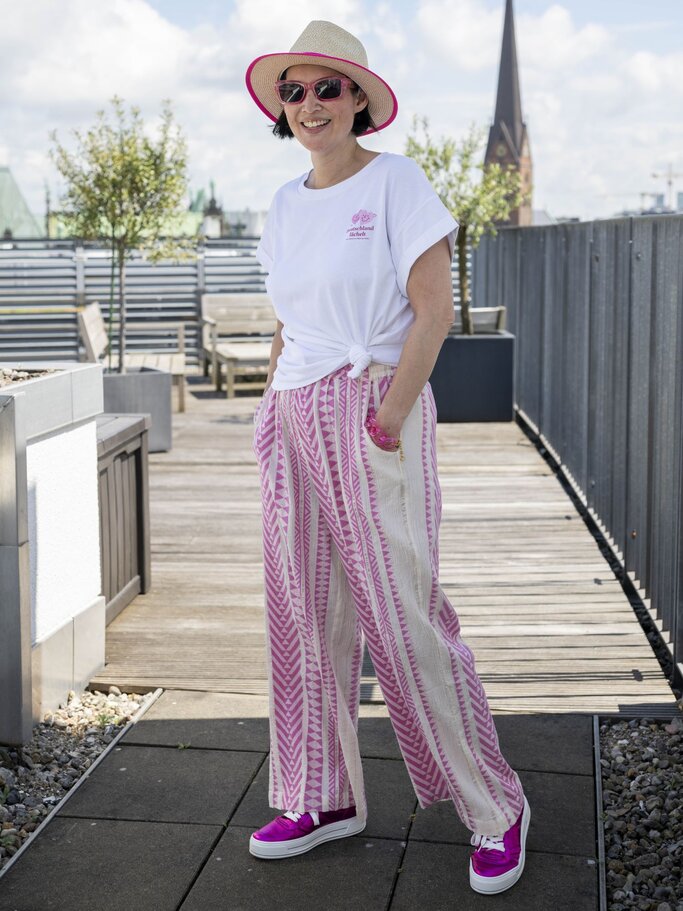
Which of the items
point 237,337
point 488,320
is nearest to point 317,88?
point 488,320

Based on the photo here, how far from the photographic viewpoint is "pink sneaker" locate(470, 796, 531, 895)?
2.89m

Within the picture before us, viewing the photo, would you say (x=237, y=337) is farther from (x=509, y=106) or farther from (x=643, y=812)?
(x=509, y=106)

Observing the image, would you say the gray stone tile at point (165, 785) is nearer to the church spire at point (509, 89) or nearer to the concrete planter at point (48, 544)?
the concrete planter at point (48, 544)

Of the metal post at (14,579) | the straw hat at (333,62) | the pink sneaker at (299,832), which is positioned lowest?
the pink sneaker at (299,832)

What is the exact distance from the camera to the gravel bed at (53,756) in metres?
3.34

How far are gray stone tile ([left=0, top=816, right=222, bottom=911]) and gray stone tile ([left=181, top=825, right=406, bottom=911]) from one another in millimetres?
57

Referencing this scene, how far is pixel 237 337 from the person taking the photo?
1529 cm

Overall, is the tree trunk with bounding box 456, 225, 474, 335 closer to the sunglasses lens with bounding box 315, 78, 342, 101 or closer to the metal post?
the metal post

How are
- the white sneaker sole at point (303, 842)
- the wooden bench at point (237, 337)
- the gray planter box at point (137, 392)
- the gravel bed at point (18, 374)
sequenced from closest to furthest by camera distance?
the white sneaker sole at point (303, 842) → the gravel bed at point (18, 374) → the gray planter box at point (137, 392) → the wooden bench at point (237, 337)

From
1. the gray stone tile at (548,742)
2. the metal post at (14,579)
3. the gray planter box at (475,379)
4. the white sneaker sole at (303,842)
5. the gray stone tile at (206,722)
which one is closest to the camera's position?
the white sneaker sole at (303,842)

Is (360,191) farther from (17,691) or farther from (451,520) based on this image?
(451,520)

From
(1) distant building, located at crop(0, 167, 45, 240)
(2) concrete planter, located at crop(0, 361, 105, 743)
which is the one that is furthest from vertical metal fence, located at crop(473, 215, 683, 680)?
(1) distant building, located at crop(0, 167, 45, 240)

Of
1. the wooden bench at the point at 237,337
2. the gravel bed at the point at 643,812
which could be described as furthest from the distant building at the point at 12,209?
the gravel bed at the point at 643,812

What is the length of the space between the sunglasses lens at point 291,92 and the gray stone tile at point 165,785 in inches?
70.9
